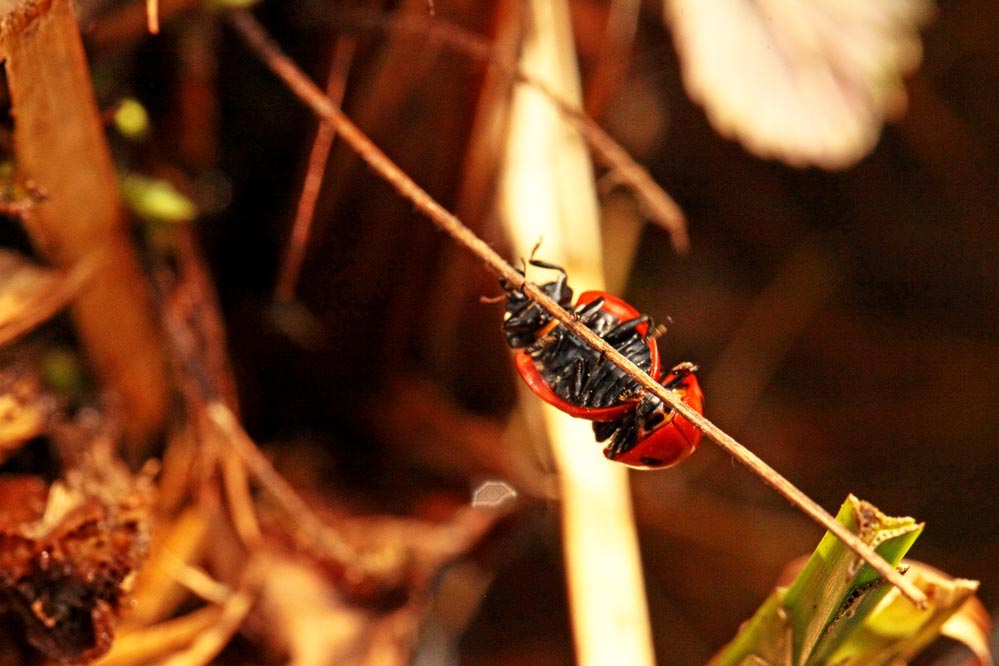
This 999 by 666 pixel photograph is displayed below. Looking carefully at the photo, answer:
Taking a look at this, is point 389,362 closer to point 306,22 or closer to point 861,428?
point 306,22

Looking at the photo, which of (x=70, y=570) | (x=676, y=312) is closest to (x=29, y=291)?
(x=70, y=570)

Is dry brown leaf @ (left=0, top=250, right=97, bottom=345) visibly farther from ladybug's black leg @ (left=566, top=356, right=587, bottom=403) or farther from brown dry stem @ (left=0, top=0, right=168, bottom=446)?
ladybug's black leg @ (left=566, top=356, right=587, bottom=403)

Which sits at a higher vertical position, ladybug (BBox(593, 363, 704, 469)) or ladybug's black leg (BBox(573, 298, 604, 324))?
ladybug's black leg (BBox(573, 298, 604, 324))

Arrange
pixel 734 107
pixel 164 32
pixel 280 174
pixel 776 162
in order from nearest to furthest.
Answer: pixel 164 32 < pixel 734 107 < pixel 280 174 < pixel 776 162

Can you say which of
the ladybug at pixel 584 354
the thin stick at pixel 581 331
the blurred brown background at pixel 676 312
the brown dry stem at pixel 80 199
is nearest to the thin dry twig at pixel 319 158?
the blurred brown background at pixel 676 312

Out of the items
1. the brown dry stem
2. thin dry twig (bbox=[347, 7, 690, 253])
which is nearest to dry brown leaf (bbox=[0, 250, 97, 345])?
the brown dry stem

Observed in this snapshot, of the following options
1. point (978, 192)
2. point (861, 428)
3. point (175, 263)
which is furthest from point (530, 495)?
point (978, 192)

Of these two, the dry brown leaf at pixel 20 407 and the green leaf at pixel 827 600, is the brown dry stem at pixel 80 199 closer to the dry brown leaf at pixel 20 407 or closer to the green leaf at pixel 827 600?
the dry brown leaf at pixel 20 407
